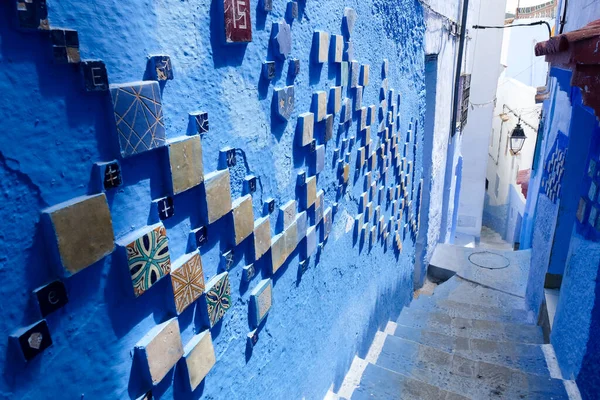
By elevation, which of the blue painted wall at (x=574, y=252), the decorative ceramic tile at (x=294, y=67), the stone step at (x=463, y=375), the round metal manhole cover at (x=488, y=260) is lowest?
the round metal manhole cover at (x=488, y=260)

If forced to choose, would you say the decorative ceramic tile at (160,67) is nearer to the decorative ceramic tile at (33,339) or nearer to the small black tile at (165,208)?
the small black tile at (165,208)

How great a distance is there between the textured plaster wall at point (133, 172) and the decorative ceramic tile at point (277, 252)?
100 millimetres

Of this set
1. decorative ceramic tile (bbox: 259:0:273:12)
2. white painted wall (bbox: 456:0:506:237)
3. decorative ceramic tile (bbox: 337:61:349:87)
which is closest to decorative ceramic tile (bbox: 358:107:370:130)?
decorative ceramic tile (bbox: 337:61:349:87)

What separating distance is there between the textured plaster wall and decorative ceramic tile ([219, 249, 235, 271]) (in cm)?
4

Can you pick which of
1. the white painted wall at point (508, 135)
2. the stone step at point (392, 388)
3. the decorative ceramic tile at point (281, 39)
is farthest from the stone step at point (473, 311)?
the white painted wall at point (508, 135)

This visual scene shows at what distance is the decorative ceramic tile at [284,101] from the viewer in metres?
1.41

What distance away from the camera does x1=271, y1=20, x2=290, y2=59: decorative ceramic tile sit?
1.33 metres

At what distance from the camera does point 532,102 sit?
41.6 feet

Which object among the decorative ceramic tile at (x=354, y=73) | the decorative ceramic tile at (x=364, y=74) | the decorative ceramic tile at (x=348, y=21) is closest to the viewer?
the decorative ceramic tile at (x=348, y=21)

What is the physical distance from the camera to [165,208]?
0.96 m

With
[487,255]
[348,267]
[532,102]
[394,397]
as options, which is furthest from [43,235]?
[532,102]

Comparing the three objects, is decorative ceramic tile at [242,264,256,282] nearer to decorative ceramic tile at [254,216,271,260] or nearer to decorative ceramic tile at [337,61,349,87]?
decorative ceramic tile at [254,216,271,260]

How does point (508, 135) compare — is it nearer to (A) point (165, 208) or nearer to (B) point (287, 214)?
(B) point (287, 214)

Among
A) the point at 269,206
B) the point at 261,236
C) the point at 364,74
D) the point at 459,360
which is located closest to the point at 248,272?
the point at 261,236
